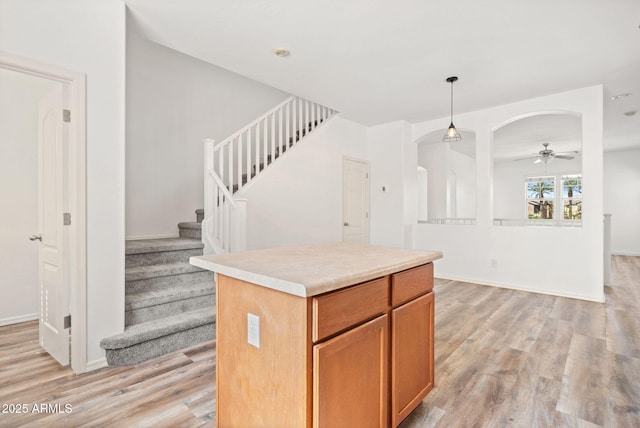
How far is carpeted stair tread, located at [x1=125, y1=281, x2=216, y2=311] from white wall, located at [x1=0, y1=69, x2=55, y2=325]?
60.7 inches

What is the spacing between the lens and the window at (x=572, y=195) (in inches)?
354

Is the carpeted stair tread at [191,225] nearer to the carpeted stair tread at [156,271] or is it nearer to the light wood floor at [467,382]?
the carpeted stair tread at [156,271]

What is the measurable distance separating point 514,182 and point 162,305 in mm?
10604

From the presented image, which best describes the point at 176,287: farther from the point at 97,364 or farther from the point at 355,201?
the point at 355,201

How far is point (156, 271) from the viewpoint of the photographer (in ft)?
9.64

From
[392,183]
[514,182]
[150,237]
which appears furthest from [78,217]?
[514,182]

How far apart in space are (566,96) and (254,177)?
4388 mm

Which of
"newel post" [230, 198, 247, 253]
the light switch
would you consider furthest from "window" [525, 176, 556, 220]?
the light switch

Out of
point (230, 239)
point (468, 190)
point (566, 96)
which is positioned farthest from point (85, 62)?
point (468, 190)

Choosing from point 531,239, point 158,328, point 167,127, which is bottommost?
point 158,328

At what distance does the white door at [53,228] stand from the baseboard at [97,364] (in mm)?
203

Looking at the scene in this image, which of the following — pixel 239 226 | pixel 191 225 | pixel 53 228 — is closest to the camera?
pixel 53 228

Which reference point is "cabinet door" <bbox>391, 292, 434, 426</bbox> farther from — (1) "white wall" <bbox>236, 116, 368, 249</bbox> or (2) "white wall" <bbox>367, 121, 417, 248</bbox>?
(2) "white wall" <bbox>367, 121, 417, 248</bbox>

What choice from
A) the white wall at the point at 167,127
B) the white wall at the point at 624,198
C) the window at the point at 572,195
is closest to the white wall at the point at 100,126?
the white wall at the point at 167,127
